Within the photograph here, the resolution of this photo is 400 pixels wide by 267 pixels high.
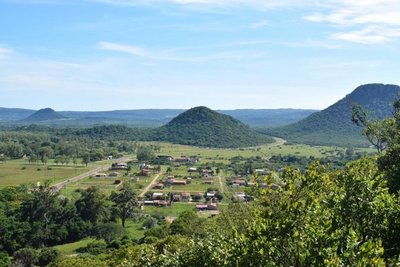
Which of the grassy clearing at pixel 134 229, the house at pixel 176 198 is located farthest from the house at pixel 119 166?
the grassy clearing at pixel 134 229

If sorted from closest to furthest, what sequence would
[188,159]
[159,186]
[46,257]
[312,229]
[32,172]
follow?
[312,229] → [46,257] → [159,186] → [32,172] → [188,159]

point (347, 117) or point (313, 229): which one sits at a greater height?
point (347, 117)

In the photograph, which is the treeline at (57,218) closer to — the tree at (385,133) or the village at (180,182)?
the village at (180,182)

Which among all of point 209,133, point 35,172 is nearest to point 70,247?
point 35,172

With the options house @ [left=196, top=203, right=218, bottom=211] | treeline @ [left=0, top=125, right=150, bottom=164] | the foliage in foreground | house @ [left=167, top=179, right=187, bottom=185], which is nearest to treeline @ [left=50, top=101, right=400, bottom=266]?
the foliage in foreground

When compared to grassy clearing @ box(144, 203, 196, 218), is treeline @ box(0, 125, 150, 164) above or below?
above

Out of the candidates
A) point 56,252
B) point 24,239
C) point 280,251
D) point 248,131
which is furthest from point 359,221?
point 248,131

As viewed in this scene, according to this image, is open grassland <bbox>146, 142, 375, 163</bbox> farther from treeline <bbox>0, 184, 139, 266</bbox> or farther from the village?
treeline <bbox>0, 184, 139, 266</bbox>

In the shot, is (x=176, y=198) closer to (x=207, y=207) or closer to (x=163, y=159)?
(x=207, y=207)
